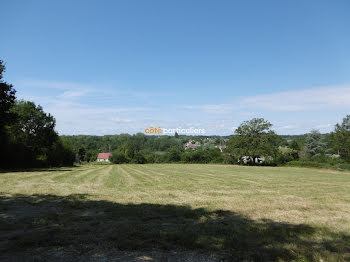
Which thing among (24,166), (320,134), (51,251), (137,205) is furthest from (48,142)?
(320,134)

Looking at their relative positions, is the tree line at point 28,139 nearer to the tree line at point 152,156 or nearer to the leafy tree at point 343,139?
the tree line at point 152,156

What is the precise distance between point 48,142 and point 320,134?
259 ft

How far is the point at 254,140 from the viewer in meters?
57.2

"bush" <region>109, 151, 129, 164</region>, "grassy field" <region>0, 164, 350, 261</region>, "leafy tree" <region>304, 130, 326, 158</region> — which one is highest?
"leafy tree" <region>304, 130, 326, 158</region>

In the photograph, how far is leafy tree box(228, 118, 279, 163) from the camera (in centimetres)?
5576

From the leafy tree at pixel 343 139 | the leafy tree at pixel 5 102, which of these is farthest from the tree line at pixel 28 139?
the leafy tree at pixel 343 139

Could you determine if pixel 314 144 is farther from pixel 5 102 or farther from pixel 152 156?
pixel 5 102

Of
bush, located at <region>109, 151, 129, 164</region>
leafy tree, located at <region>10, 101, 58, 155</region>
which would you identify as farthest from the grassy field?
bush, located at <region>109, 151, 129, 164</region>

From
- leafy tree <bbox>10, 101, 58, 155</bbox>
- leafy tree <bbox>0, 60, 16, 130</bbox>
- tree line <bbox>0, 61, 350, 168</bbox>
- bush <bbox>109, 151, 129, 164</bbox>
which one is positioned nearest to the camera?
leafy tree <bbox>0, 60, 16, 130</bbox>

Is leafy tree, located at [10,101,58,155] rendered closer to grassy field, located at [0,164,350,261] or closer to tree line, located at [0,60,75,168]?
tree line, located at [0,60,75,168]

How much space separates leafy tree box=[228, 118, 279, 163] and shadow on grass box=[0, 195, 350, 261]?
51.5 metres

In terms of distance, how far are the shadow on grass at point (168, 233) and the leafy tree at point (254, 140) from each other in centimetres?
5152

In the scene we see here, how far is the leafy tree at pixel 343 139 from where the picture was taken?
6781 centimetres

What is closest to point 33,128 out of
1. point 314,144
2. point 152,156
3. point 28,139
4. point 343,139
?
point 28,139
